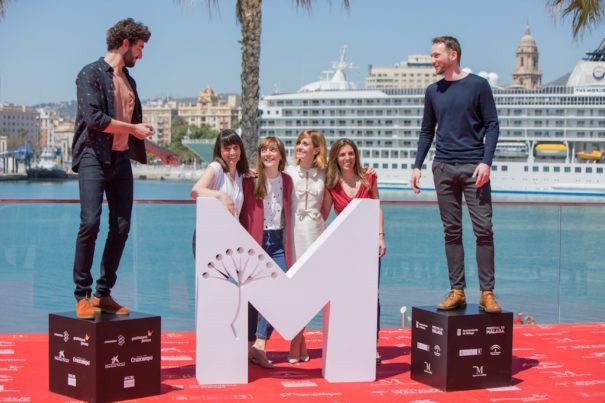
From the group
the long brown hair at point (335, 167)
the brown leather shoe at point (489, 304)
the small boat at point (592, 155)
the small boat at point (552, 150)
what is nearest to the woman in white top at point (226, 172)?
the long brown hair at point (335, 167)

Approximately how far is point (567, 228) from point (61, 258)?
372 centimetres

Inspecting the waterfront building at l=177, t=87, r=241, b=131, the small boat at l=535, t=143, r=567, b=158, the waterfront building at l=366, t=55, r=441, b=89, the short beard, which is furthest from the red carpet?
the waterfront building at l=366, t=55, r=441, b=89

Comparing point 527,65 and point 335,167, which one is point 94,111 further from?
point 527,65

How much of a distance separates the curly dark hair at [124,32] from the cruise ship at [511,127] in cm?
5224

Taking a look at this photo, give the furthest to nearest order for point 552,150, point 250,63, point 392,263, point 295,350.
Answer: point 552,150, point 250,63, point 392,263, point 295,350

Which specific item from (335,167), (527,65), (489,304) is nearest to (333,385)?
(489,304)

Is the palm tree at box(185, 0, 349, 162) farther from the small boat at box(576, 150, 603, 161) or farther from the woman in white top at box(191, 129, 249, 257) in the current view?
the small boat at box(576, 150, 603, 161)

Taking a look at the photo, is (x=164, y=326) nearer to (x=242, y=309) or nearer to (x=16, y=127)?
(x=242, y=309)

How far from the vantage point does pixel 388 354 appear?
4.38 meters

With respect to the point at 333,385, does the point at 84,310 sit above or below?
above

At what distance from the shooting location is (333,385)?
3.62 m

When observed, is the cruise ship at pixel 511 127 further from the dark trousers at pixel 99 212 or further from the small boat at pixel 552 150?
the dark trousers at pixel 99 212

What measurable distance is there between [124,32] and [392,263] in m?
3.45

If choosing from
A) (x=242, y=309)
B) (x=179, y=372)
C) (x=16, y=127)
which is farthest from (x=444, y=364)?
(x=16, y=127)
